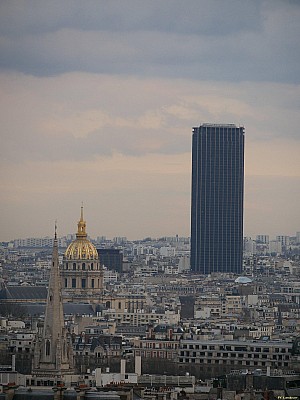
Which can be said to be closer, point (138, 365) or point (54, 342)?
point (54, 342)

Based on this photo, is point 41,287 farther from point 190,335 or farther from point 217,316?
point 190,335

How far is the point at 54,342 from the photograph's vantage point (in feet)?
205

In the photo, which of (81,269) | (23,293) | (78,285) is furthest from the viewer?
(81,269)

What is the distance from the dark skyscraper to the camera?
19012 centimetres

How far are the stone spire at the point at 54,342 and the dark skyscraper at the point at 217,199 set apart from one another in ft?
406

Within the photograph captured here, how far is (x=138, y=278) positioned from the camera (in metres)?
167

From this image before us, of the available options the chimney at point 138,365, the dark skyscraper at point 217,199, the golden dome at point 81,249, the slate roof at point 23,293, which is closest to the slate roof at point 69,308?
the slate roof at point 23,293

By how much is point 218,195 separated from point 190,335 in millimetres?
111952

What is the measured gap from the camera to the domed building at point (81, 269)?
129 meters

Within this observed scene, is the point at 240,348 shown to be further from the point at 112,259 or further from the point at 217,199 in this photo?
the point at 217,199

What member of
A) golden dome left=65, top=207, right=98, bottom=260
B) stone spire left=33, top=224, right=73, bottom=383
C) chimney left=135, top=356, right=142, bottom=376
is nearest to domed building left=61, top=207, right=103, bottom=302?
golden dome left=65, top=207, right=98, bottom=260

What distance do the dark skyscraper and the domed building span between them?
52.6 meters

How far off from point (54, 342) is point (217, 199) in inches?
5252

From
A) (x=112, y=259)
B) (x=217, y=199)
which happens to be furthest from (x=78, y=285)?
(x=217, y=199)
